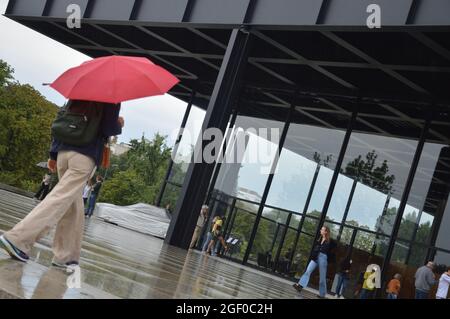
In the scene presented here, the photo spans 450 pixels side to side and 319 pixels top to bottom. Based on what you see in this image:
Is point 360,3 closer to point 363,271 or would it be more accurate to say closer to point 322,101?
point 322,101

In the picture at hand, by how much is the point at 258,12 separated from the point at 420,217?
29.4ft

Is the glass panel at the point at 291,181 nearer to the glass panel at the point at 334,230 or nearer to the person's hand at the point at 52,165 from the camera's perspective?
the glass panel at the point at 334,230

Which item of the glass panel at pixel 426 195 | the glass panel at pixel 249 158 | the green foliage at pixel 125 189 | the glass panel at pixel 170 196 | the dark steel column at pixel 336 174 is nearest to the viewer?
the glass panel at pixel 426 195

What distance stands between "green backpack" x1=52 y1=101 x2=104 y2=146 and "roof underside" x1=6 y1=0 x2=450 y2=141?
9.27 metres

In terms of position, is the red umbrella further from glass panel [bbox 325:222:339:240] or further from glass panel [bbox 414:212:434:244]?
glass panel [bbox 325:222:339:240]

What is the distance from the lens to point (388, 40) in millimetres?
16000

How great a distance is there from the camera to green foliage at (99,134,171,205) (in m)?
45.7

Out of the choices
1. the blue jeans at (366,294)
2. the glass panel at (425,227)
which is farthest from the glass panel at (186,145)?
the blue jeans at (366,294)

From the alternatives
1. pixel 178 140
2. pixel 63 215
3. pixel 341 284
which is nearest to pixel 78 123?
pixel 63 215

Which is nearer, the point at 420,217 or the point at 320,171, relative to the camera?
the point at 420,217

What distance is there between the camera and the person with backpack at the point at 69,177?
559 centimetres

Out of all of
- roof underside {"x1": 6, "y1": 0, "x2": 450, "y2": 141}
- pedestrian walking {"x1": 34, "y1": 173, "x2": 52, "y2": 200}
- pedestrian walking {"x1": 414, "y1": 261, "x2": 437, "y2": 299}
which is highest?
roof underside {"x1": 6, "y1": 0, "x2": 450, "y2": 141}

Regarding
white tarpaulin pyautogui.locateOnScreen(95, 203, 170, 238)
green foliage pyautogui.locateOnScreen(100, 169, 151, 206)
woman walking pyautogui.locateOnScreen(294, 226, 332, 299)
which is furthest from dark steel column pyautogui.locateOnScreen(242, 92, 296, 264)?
green foliage pyautogui.locateOnScreen(100, 169, 151, 206)
